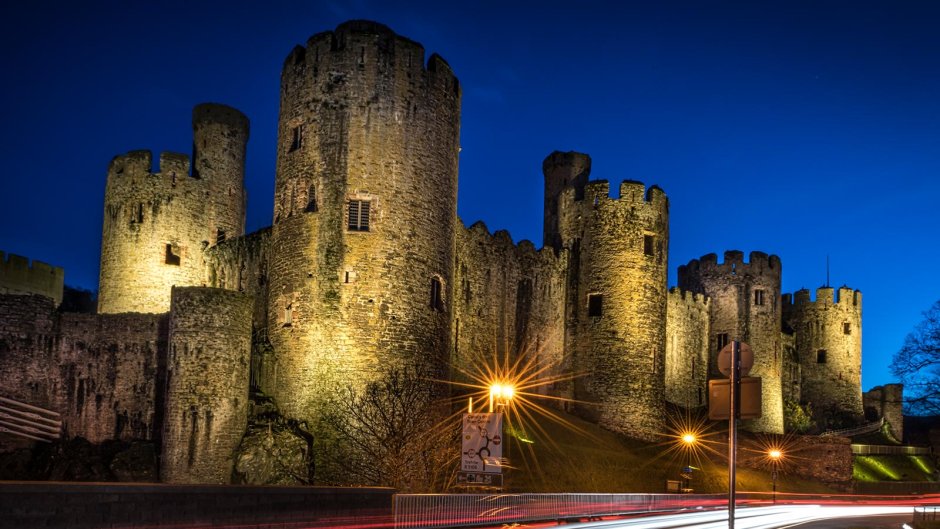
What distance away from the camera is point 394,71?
33.6m

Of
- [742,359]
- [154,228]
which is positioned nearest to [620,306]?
[154,228]

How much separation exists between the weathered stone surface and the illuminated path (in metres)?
10.2

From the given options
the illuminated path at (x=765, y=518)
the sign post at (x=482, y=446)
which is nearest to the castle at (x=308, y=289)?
the sign post at (x=482, y=446)

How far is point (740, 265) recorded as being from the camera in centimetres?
6050

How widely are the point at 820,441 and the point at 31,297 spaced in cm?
3528

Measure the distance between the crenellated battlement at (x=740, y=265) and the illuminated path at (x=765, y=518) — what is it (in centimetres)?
2450

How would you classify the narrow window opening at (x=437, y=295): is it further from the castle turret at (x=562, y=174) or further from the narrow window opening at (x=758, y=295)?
the narrow window opening at (x=758, y=295)

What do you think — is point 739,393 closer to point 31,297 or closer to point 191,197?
point 31,297

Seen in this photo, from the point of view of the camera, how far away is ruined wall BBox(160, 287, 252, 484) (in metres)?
30.2

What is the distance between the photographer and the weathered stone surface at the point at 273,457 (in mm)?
30125

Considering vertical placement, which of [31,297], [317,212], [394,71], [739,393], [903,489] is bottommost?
[903,489]

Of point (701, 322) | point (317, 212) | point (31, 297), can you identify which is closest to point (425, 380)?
point (317, 212)

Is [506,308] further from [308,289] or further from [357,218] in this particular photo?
[308,289]

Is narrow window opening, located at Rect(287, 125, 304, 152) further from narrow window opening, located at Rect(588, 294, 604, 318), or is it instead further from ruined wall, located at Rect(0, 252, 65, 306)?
ruined wall, located at Rect(0, 252, 65, 306)
